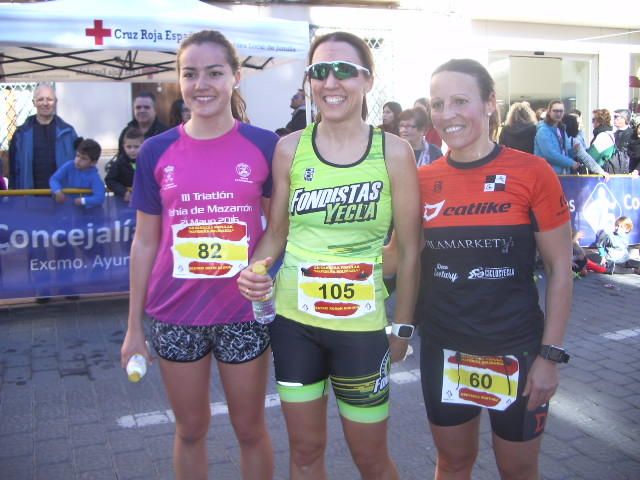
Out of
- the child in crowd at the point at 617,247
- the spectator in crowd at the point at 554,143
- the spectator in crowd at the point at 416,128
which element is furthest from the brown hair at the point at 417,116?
the child in crowd at the point at 617,247

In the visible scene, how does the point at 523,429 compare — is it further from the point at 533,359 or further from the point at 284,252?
the point at 284,252

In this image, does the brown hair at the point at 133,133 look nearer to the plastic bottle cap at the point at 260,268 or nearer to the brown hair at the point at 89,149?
the brown hair at the point at 89,149

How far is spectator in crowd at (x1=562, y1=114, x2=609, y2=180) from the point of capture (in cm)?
914

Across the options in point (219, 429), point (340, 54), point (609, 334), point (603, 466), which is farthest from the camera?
point (609, 334)

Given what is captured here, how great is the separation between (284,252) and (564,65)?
1442 centimetres

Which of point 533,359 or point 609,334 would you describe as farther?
point 609,334

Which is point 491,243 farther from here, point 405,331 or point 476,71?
point 476,71

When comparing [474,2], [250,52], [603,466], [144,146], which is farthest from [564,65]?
[144,146]

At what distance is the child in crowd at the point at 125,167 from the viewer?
6672mm

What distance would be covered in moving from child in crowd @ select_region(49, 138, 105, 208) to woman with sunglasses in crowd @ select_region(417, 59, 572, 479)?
4.92m

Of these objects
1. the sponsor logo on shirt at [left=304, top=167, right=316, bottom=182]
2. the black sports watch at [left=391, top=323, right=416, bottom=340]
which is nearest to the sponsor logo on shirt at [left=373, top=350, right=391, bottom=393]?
the black sports watch at [left=391, top=323, right=416, bottom=340]

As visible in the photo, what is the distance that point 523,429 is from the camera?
7.61 feet

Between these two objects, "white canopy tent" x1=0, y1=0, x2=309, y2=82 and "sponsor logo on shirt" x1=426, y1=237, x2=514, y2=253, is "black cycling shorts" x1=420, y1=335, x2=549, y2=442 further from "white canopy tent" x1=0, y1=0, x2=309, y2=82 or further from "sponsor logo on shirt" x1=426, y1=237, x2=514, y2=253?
"white canopy tent" x1=0, y1=0, x2=309, y2=82

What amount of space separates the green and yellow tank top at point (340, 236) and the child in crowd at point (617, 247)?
666cm
